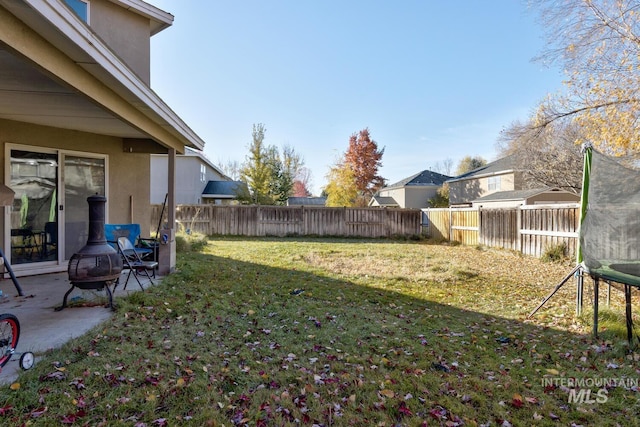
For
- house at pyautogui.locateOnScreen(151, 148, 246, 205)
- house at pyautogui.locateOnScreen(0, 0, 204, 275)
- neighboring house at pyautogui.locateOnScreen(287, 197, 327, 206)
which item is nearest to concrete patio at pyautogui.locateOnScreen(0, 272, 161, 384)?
house at pyautogui.locateOnScreen(0, 0, 204, 275)

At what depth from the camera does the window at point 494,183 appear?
76.9 ft

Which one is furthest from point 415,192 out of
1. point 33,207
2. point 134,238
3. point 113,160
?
point 33,207

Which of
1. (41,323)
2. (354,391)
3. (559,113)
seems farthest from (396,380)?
(559,113)

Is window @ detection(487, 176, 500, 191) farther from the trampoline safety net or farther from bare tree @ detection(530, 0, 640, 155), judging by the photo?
the trampoline safety net

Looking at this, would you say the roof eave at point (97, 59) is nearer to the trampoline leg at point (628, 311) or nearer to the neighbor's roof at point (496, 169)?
the trampoline leg at point (628, 311)

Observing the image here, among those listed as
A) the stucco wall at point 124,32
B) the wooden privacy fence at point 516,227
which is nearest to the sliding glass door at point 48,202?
the stucco wall at point 124,32

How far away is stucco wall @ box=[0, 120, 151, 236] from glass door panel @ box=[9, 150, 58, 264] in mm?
229

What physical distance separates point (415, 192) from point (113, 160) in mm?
26849

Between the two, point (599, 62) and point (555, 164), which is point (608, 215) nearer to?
point (599, 62)

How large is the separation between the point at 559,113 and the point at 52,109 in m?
9.69

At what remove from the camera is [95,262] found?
352 centimetres

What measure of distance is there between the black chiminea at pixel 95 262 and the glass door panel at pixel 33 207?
2438 mm

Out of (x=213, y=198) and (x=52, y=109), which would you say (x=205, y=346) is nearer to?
(x=52, y=109)

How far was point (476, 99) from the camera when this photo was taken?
14992 mm
